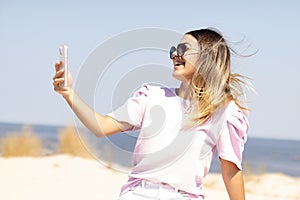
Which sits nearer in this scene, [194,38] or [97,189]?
[194,38]

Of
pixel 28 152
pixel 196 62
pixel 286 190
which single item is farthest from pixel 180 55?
pixel 28 152

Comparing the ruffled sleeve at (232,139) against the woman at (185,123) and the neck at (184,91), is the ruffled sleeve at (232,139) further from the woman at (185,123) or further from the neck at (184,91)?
A: the neck at (184,91)

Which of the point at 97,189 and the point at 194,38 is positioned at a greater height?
the point at 194,38

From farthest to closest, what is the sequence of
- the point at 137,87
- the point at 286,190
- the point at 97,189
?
the point at 286,190 < the point at 97,189 < the point at 137,87

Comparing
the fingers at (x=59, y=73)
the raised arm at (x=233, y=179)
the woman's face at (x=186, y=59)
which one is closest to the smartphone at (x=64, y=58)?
the fingers at (x=59, y=73)

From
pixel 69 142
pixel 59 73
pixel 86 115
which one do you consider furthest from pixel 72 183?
pixel 59 73

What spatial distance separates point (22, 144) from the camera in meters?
11.8

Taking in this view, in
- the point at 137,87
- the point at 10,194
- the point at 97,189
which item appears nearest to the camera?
the point at 137,87

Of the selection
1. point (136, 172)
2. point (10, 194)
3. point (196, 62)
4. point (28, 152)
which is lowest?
point (28, 152)

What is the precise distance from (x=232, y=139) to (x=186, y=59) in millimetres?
401

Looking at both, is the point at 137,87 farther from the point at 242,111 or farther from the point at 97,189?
the point at 97,189

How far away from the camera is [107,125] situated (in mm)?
2920

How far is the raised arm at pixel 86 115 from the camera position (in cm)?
272

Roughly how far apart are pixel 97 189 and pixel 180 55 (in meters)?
6.14
